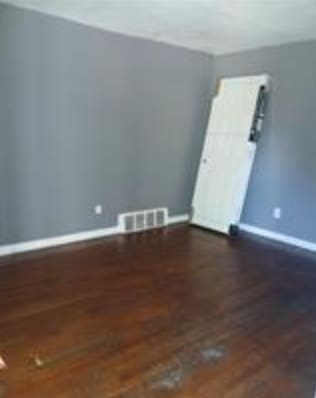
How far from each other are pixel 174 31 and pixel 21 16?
160 centimetres

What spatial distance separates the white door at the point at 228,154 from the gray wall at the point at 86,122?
28 cm

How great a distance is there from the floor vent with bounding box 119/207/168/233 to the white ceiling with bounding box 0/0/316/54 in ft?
7.05

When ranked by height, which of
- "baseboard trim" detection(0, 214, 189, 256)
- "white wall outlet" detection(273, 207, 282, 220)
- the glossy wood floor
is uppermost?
"white wall outlet" detection(273, 207, 282, 220)

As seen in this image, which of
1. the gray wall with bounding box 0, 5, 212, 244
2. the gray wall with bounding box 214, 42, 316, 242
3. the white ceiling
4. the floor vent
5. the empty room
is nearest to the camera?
the empty room

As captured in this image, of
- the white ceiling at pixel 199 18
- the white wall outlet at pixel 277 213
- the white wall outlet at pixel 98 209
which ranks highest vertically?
the white ceiling at pixel 199 18

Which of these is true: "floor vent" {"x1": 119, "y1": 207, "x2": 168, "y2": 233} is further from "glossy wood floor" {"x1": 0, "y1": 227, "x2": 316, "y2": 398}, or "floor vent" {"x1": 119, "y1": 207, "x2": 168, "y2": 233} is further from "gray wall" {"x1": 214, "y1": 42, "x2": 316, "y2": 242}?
"gray wall" {"x1": 214, "y1": 42, "x2": 316, "y2": 242}

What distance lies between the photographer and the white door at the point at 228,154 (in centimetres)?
498

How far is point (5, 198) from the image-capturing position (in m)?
3.93

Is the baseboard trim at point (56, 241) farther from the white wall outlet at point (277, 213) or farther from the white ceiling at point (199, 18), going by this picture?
the white ceiling at point (199, 18)

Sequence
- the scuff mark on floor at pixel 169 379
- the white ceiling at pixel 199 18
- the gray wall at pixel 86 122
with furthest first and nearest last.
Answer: the gray wall at pixel 86 122
the white ceiling at pixel 199 18
the scuff mark on floor at pixel 169 379

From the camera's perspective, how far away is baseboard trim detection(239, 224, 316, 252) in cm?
473

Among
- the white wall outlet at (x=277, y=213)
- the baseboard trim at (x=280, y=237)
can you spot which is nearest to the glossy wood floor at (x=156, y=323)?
the baseboard trim at (x=280, y=237)

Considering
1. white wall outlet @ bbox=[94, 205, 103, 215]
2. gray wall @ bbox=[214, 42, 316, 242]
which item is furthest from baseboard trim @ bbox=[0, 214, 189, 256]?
gray wall @ bbox=[214, 42, 316, 242]

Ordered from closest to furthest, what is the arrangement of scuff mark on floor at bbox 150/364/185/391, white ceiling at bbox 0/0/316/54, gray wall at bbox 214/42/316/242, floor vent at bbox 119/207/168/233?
scuff mark on floor at bbox 150/364/185/391, white ceiling at bbox 0/0/316/54, gray wall at bbox 214/42/316/242, floor vent at bbox 119/207/168/233
